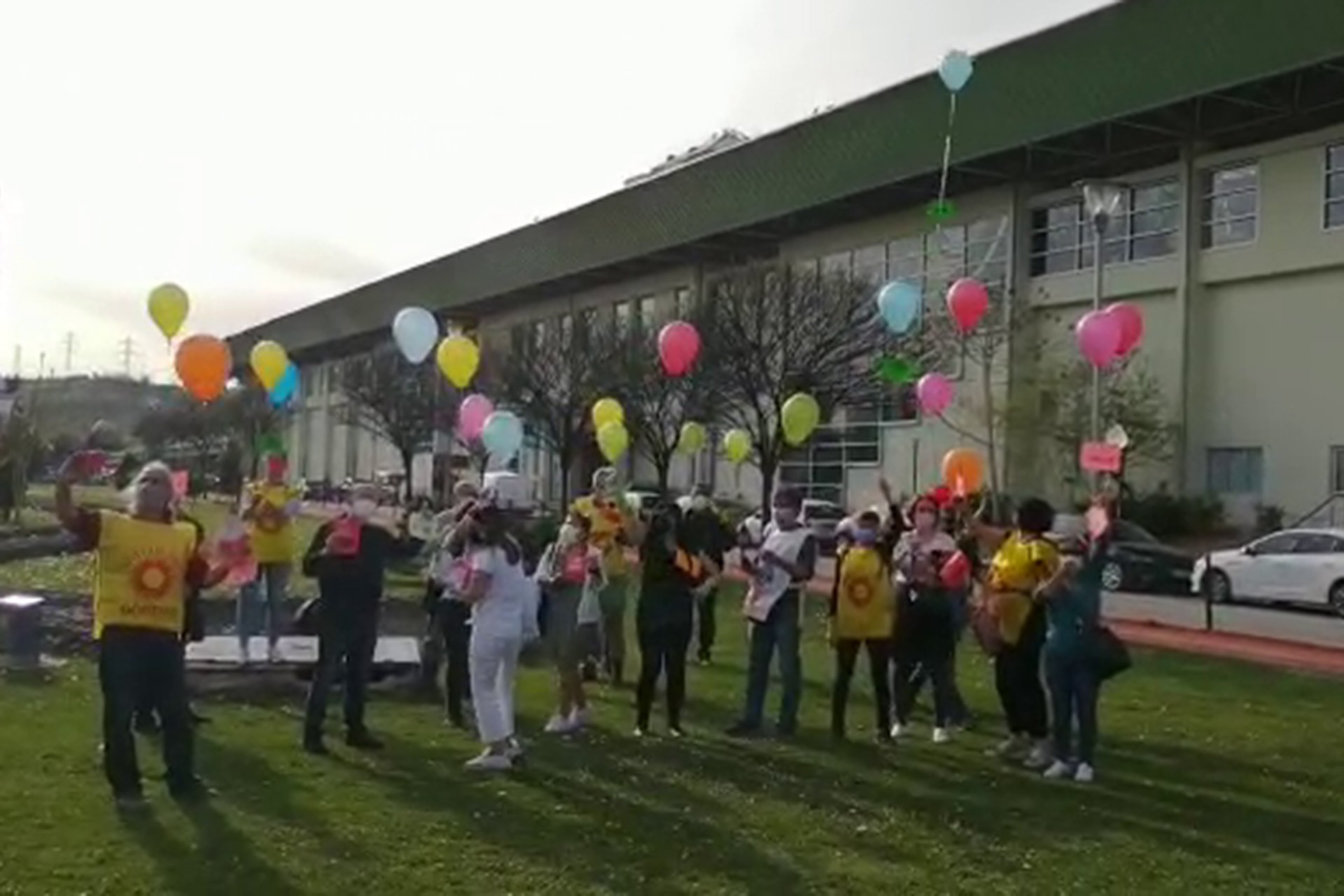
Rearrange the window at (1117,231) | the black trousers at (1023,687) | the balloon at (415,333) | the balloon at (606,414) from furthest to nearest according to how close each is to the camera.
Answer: the window at (1117,231) → the balloon at (606,414) → the balloon at (415,333) → the black trousers at (1023,687)

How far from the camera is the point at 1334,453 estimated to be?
113 feet

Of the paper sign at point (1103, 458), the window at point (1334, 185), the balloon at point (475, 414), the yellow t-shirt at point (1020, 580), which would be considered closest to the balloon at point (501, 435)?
the balloon at point (475, 414)

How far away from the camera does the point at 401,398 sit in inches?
2361

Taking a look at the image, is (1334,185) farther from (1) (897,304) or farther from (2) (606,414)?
(2) (606,414)

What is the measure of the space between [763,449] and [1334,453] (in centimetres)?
1182

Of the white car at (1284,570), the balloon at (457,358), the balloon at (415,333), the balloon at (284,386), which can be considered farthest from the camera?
the white car at (1284,570)

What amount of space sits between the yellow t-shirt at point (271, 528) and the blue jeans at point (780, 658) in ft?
14.0

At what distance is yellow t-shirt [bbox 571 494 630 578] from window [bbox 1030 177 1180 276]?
27.3 m

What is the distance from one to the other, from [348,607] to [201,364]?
5.96 metres

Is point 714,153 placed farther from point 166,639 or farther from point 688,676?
point 166,639

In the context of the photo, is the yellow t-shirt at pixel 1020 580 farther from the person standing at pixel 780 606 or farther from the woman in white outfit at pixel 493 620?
the woman in white outfit at pixel 493 620

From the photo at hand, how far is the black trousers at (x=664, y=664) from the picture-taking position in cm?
1052

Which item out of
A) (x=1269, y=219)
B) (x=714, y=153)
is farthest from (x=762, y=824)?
(x=714, y=153)

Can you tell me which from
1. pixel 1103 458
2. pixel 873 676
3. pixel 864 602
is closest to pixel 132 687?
pixel 864 602
